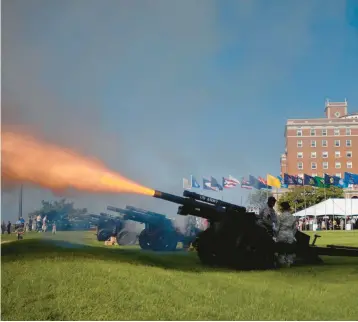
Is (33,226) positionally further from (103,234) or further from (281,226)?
(281,226)

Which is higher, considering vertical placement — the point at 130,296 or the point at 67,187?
the point at 67,187

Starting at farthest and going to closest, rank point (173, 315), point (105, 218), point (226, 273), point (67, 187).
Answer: point (105, 218), point (67, 187), point (226, 273), point (173, 315)

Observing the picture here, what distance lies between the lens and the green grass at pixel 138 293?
6.48 meters

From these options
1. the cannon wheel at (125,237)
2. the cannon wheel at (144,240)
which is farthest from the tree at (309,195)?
the cannon wheel at (144,240)

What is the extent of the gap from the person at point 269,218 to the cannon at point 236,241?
171mm

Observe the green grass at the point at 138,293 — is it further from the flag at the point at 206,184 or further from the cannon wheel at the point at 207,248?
the flag at the point at 206,184

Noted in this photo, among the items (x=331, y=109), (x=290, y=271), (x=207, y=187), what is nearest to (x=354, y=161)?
(x=331, y=109)

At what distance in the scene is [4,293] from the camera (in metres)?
6.89

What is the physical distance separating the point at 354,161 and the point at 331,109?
404 inches

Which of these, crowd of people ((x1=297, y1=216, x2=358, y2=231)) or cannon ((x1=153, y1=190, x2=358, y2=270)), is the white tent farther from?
cannon ((x1=153, y1=190, x2=358, y2=270))

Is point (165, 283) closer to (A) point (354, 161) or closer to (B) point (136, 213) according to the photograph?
(B) point (136, 213)

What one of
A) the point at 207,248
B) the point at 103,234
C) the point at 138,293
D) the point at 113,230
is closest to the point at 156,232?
the point at 113,230

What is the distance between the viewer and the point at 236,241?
434 inches

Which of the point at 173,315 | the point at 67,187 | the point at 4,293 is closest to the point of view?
the point at 173,315
